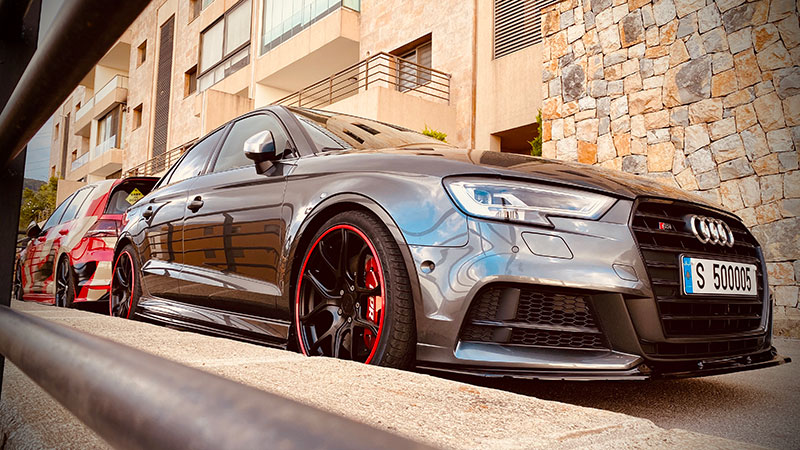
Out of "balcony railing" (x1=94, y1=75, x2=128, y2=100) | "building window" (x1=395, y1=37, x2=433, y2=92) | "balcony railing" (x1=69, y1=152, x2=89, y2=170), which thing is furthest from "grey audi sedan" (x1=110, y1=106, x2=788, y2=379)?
"balcony railing" (x1=69, y1=152, x2=89, y2=170)

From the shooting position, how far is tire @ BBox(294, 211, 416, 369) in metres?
2.36

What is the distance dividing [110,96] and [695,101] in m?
32.5

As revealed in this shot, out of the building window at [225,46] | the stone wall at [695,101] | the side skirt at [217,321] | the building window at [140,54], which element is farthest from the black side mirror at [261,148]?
the building window at [140,54]

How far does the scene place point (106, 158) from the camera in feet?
108

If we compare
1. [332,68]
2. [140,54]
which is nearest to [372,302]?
[332,68]

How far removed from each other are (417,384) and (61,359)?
1028 mm

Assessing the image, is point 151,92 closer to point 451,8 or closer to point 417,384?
Answer: point 451,8

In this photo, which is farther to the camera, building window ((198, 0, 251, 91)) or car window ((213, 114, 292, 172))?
building window ((198, 0, 251, 91))

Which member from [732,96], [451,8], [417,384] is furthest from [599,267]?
[451,8]

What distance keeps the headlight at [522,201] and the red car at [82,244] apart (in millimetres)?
Result: 4270

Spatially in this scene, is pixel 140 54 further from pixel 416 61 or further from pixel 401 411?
pixel 401 411

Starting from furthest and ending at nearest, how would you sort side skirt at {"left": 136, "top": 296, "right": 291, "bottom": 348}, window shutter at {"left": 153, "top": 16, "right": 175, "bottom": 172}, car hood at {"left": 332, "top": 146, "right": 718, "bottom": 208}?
window shutter at {"left": 153, "top": 16, "right": 175, "bottom": 172} → side skirt at {"left": 136, "top": 296, "right": 291, "bottom": 348} → car hood at {"left": 332, "top": 146, "right": 718, "bottom": 208}

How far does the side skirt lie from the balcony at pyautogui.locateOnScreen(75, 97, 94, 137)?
36.4 metres

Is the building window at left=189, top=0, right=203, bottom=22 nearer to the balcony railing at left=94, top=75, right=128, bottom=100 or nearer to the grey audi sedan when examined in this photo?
the balcony railing at left=94, top=75, right=128, bottom=100
